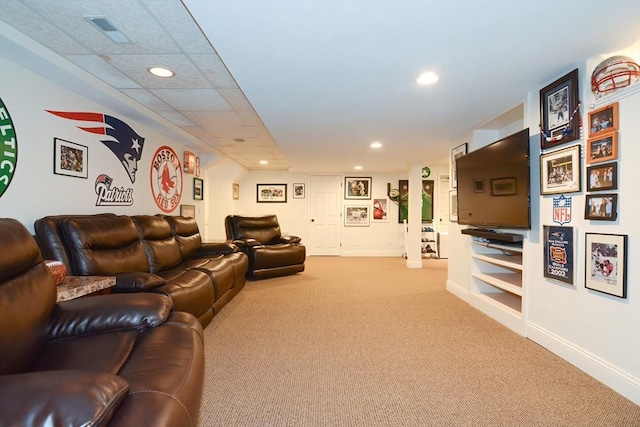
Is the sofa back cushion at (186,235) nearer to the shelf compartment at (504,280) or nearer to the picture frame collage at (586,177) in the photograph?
the shelf compartment at (504,280)

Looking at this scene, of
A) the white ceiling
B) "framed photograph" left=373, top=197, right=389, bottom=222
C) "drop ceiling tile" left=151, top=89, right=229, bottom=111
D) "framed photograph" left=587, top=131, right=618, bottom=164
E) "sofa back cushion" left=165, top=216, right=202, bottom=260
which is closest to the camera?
the white ceiling

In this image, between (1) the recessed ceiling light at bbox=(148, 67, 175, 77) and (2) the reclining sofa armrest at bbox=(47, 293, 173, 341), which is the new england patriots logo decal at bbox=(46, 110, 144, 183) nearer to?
(1) the recessed ceiling light at bbox=(148, 67, 175, 77)

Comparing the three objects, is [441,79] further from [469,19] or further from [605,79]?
[605,79]

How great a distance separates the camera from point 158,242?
3230mm

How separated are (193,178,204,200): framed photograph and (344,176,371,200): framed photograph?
12.4 feet

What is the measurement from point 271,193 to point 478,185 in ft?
18.1

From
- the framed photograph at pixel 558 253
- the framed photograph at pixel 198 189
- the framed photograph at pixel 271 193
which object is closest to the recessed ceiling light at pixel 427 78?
the framed photograph at pixel 558 253

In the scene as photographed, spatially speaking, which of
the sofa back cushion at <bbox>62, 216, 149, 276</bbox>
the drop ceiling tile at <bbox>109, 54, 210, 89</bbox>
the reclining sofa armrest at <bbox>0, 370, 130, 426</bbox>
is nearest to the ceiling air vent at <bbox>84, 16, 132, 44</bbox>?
the drop ceiling tile at <bbox>109, 54, 210, 89</bbox>

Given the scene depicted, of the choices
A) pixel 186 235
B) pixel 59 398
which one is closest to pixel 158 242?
pixel 186 235

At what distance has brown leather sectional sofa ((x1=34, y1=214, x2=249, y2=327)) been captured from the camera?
7.27 ft

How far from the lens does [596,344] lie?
6.68ft

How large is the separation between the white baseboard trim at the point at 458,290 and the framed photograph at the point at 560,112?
202 cm

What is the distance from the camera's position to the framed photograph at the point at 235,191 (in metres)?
7.39

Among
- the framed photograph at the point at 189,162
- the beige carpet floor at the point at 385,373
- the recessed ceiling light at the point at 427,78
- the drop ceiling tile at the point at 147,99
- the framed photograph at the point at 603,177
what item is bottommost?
the beige carpet floor at the point at 385,373
